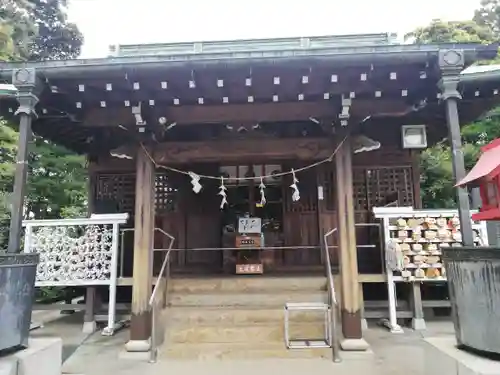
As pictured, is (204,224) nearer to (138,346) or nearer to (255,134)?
(255,134)

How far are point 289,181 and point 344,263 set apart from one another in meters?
3.17

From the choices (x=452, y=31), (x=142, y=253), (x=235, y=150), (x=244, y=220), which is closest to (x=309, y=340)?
(x=142, y=253)

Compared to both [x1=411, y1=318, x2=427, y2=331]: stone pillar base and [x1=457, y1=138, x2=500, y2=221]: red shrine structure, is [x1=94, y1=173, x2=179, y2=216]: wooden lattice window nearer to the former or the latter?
[x1=411, y1=318, x2=427, y2=331]: stone pillar base

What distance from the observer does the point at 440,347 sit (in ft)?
12.4

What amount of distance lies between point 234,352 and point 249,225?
114 inches

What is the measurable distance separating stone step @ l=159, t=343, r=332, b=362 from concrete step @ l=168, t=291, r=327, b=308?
0.75 metres

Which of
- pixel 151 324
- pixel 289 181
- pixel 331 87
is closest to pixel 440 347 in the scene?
pixel 331 87

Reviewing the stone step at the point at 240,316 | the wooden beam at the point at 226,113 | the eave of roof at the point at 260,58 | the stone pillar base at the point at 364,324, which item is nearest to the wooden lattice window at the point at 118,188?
the wooden beam at the point at 226,113

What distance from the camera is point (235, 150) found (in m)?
6.13

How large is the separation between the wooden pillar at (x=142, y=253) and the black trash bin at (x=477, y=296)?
4.03 metres

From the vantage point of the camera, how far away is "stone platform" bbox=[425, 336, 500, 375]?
313cm

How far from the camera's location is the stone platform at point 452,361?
10.3ft

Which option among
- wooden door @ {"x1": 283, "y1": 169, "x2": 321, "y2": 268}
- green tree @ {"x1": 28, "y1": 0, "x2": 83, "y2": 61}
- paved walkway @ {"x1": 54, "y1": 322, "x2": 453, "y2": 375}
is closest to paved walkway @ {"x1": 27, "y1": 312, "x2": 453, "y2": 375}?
paved walkway @ {"x1": 54, "y1": 322, "x2": 453, "y2": 375}

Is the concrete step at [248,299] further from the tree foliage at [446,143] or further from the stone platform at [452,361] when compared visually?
the tree foliage at [446,143]
